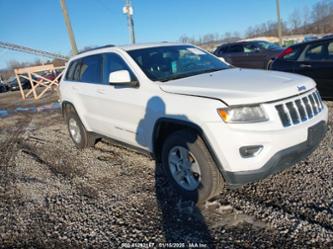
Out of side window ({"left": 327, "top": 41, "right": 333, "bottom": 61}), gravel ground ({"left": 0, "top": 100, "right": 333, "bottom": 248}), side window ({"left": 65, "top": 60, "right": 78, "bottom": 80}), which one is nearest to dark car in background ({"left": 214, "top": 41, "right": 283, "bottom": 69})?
side window ({"left": 327, "top": 41, "right": 333, "bottom": 61})

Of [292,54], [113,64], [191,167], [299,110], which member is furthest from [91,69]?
[292,54]

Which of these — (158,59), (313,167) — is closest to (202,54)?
(158,59)

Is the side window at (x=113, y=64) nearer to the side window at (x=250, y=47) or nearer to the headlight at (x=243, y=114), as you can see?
the headlight at (x=243, y=114)

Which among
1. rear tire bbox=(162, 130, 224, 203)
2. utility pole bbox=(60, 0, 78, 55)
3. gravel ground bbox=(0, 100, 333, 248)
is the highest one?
utility pole bbox=(60, 0, 78, 55)

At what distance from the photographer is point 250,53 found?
1292cm

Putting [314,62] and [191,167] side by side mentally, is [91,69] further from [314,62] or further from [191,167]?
[314,62]

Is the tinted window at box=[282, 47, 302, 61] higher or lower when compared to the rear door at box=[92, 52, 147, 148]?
higher

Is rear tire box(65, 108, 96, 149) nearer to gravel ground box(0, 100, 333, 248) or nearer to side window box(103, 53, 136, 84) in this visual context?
gravel ground box(0, 100, 333, 248)

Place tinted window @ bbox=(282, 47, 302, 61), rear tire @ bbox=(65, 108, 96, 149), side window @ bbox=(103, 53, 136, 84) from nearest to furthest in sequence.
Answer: side window @ bbox=(103, 53, 136, 84), rear tire @ bbox=(65, 108, 96, 149), tinted window @ bbox=(282, 47, 302, 61)

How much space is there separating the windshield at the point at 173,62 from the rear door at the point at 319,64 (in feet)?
10.1

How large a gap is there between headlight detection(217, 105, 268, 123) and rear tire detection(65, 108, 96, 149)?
3.20 metres

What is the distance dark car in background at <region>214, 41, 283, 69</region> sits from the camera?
1238 centimetres

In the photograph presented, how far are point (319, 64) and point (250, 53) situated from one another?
21.8 ft

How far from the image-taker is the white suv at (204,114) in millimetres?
2854
